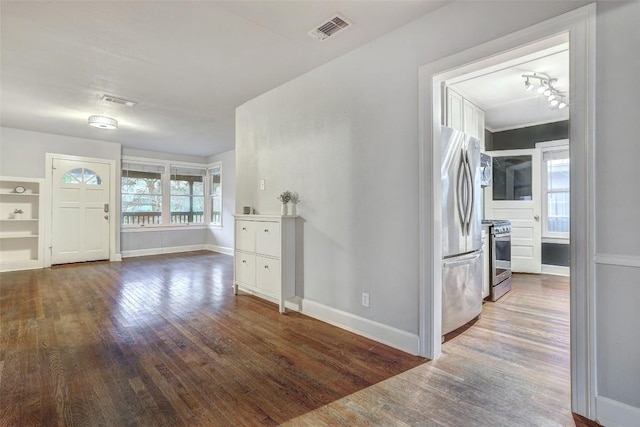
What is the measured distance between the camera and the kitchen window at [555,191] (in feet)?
16.8

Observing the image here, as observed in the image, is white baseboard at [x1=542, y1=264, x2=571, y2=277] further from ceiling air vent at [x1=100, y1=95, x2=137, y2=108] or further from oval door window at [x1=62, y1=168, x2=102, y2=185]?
oval door window at [x1=62, y1=168, x2=102, y2=185]

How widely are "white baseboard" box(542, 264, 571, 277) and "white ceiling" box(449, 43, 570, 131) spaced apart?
245 cm

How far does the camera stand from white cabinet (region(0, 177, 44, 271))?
216 inches

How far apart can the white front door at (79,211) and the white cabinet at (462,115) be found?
6.79 metres

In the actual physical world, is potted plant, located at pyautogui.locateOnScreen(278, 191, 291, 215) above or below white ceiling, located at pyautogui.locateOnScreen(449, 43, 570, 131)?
below

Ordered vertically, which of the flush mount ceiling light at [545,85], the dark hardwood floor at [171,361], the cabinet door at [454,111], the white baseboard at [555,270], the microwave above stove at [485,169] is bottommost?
the dark hardwood floor at [171,361]

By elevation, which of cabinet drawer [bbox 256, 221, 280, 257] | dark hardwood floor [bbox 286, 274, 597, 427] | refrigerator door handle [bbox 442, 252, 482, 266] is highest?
cabinet drawer [bbox 256, 221, 280, 257]

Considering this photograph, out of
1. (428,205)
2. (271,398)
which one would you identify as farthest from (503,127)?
(271,398)

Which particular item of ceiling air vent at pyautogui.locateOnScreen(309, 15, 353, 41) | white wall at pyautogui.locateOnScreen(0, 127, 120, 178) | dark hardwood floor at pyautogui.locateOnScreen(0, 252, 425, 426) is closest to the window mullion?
white wall at pyautogui.locateOnScreen(0, 127, 120, 178)

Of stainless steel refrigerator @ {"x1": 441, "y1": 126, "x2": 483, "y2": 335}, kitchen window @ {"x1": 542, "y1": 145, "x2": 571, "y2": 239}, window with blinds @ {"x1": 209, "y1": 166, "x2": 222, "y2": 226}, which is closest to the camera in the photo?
stainless steel refrigerator @ {"x1": 441, "y1": 126, "x2": 483, "y2": 335}

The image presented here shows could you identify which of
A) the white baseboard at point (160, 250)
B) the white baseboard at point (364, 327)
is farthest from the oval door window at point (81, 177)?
the white baseboard at point (364, 327)

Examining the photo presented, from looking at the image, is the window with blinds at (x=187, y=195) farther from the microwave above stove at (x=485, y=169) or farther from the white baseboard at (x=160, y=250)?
the microwave above stove at (x=485, y=169)

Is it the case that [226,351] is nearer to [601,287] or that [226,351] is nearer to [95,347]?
[95,347]

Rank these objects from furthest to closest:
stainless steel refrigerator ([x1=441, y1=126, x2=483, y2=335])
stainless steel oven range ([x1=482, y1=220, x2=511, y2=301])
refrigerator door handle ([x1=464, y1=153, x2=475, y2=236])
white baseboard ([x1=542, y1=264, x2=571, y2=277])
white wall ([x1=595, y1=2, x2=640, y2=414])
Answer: white baseboard ([x1=542, y1=264, x2=571, y2=277]), stainless steel oven range ([x1=482, y1=220, x2=511, y2=301]), refrigerator door handle ([x1=464, y1=153, x2=475, y2=236]), stainless steel refrigerator ([x1=441, y1=126, x2=483, y2=335]), white wall ([x1=595, y1=2, x2=640, y2=414])
